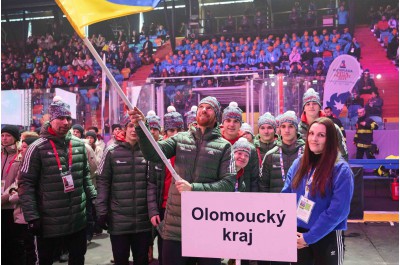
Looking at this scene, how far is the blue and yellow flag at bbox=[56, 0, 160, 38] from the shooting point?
97.3 inches

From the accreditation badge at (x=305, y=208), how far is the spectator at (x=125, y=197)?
1.64 meters

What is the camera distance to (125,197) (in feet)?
12.6

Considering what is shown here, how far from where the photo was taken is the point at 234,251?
2201 mm

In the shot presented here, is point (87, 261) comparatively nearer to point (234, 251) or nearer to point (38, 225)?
point (38, 225)

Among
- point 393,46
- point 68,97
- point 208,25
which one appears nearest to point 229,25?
point 208,25

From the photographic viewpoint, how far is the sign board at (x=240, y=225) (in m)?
2.14

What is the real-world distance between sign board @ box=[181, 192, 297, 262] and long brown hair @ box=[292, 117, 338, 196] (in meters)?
0.60

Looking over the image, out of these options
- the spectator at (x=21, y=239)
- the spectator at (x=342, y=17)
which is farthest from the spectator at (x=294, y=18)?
the spectator at (x=21, y=239)

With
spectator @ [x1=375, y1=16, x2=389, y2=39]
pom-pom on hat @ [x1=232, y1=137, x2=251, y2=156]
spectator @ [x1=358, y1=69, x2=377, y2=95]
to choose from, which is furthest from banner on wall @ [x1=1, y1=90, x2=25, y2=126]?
spectator @ [x1=375, y1=16, x2=389, y2=39]

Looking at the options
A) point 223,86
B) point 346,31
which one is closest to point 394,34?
point 346,31

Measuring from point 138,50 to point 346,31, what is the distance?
9949 mm

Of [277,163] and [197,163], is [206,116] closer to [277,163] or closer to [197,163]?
[197,163]

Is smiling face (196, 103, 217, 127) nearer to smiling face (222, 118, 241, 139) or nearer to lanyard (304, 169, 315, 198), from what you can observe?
lanyard (304, 169, 315, 198)

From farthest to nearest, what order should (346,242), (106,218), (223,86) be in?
1. (223,86)
2. (346,242)
3. (106,218)
